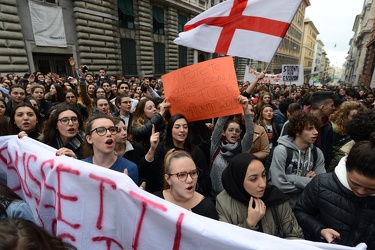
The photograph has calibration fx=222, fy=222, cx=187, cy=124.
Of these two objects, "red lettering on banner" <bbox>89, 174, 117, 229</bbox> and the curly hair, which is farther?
the curly hair

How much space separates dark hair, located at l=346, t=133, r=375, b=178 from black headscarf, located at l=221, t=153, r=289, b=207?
19.2 inches

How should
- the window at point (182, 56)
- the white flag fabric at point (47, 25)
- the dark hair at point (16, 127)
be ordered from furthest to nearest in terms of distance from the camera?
the window at point (182, 56)
the white flag fabric at point (47, 25)
the dark hair at point (16, 127)

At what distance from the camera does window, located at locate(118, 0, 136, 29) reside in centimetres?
1449

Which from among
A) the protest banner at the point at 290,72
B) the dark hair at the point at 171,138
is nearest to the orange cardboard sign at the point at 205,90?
the dark hair at the point at 171,138

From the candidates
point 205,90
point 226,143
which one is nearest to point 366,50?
point 205,90

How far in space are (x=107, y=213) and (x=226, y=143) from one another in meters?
1.59

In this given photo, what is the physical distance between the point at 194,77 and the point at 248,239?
7.15 feet

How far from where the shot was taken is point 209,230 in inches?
43.2

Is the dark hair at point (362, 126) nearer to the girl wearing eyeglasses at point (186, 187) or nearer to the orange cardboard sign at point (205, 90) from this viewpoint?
the orange cardboard sign at point (205, 90)

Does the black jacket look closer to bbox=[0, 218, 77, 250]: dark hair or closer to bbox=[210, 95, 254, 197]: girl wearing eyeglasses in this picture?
bbox=[210, 95, 254, 197]: girl wearing eyeglasses

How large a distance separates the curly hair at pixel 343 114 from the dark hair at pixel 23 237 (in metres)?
3.22

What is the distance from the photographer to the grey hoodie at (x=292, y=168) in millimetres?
2111

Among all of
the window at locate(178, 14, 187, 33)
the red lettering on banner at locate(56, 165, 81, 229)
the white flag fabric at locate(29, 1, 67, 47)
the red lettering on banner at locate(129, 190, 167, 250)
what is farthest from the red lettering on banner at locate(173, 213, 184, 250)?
the window at locate(178, 14, 187, 33)

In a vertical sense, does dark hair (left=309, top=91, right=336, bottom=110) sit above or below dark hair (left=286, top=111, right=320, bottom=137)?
above
